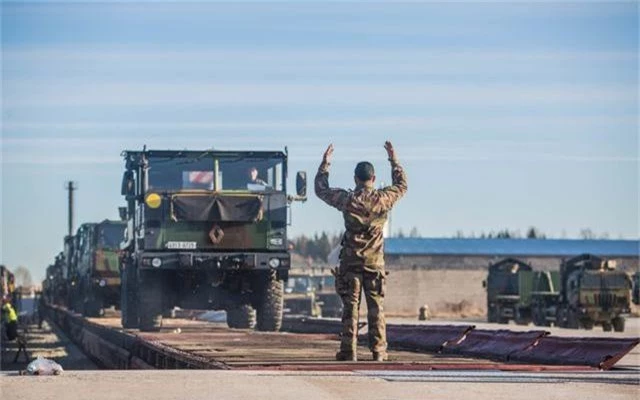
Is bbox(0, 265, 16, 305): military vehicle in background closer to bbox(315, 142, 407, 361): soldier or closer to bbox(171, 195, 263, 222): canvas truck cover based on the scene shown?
bbox(171, 195, 263, 222): canvas truck cover

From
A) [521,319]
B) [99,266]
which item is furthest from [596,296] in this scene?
[99,266]

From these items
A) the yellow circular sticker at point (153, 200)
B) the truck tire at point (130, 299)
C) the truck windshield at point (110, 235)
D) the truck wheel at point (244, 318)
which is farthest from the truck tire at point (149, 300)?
the truck windshield at point (110, 235)

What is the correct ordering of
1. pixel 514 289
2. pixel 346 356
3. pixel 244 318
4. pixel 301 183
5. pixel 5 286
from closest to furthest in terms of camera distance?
pixel 346 356
pixel 301 183
pixel 244 318
pixel 5 286
pixel 514 289

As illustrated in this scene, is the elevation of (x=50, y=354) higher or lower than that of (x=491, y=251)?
lower

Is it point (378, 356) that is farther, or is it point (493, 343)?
point (493, 343)

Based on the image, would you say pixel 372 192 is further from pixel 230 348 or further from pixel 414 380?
pixel 230 348

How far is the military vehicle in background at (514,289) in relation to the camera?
175ft

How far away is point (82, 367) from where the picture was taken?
Answer: 80.4 ft

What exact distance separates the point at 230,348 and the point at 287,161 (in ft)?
28.6

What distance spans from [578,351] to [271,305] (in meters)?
11.2

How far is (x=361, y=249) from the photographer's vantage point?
43.1ft

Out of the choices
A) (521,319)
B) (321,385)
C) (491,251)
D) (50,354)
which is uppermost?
(491,251)

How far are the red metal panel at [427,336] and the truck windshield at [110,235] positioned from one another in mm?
22832

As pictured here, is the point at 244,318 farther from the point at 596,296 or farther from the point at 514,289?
the point at 514,289
